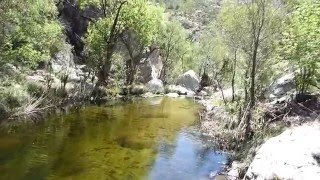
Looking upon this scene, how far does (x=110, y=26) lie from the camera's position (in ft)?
158

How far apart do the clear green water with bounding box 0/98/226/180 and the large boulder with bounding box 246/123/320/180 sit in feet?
15.6

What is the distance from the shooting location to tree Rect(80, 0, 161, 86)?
47594 mm

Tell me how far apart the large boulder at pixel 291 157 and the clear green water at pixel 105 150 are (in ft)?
15.6

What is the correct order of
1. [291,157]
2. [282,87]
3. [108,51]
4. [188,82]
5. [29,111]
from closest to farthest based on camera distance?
[291,157]
[29,111]
[282,87]
[108,51]
[188,82]

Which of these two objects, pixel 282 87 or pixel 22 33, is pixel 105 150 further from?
pixel 282 87

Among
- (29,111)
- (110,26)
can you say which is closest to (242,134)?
(29,111)

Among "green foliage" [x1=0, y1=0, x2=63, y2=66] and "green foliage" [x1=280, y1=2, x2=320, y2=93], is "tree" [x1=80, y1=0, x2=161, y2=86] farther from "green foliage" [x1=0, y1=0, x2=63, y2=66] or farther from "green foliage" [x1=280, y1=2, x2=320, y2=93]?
"green foliage" [x1=280, y1=2, x2=320, y2=93]

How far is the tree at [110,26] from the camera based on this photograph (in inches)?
1874

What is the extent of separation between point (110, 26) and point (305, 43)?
95.6ft

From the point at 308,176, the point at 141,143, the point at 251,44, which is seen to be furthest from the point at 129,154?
the point at 308,176

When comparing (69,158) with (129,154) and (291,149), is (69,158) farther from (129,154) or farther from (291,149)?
(291,149)

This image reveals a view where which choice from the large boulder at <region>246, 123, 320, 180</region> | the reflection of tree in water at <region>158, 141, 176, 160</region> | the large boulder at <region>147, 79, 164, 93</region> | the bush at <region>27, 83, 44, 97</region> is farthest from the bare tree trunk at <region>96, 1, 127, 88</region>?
the large boulder at <region>246, 123, 320, 180</region>

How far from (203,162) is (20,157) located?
10.6 metres

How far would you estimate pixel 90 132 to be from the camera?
2873cm
